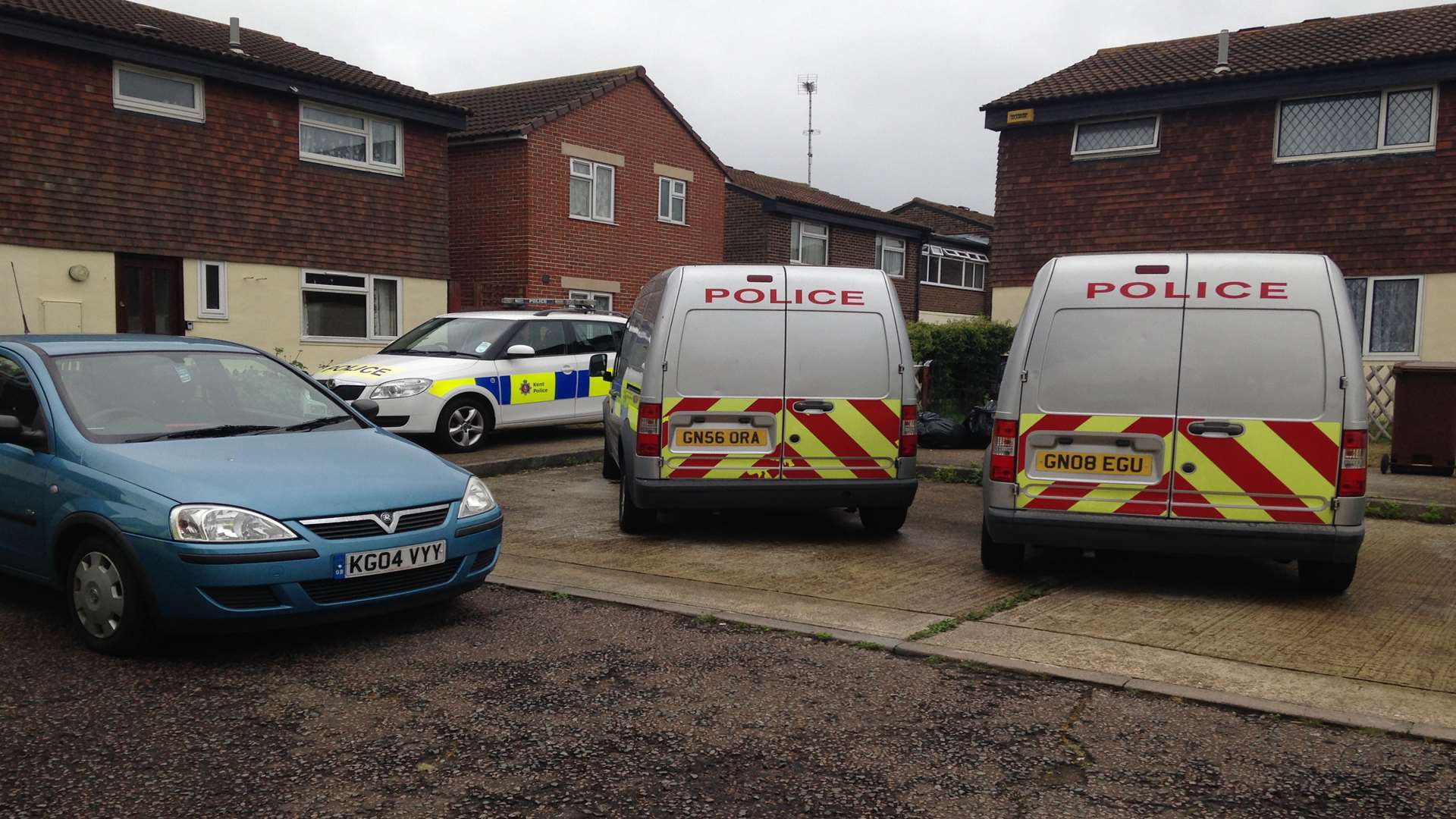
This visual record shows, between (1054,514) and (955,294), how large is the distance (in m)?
33.0

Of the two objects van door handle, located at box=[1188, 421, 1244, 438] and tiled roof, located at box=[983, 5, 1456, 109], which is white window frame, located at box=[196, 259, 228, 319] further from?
van door handle, located at box=[1188, 421, 1244, 438]

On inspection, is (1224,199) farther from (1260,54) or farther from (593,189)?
(593,189)

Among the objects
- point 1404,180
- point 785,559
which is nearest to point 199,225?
point 785,559

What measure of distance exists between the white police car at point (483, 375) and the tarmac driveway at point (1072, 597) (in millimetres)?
3521

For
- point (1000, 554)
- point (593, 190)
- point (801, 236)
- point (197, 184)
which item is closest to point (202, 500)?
point (1000, 554)

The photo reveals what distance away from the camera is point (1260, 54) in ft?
59.6

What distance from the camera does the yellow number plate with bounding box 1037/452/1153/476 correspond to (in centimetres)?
625

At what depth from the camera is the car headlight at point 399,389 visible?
38.9 ft

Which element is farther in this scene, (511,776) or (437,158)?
(437,158)

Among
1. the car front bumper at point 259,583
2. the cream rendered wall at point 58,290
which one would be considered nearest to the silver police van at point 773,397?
the car front bumper at point 259,583

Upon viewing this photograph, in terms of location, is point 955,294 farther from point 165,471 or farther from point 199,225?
point 165,471

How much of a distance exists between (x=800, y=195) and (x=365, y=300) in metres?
16.0

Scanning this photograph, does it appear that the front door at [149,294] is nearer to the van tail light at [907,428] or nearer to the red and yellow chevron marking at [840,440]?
the red and yellow chevron marking at [840,440]

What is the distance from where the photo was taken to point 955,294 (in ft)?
126
